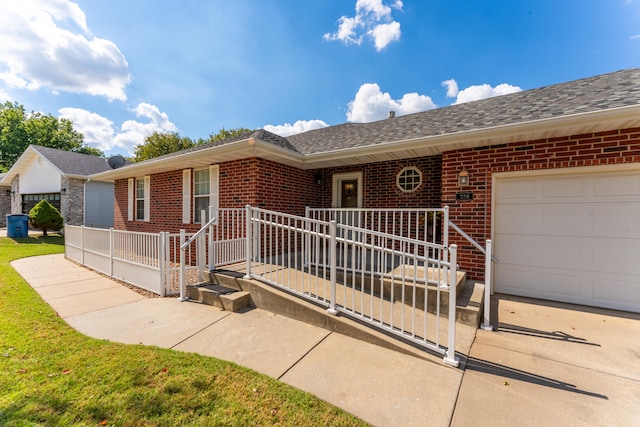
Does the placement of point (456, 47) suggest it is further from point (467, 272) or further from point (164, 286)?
point (164, 286)

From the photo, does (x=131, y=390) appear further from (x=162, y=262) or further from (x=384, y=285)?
(x=384, y=285)

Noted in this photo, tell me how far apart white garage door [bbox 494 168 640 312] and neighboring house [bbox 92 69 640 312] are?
0.05ft

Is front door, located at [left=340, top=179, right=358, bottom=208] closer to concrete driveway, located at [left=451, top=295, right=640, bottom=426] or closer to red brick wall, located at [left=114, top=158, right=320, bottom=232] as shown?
red brick wall, located at [left=114, top=158, right=320, bottom=232]

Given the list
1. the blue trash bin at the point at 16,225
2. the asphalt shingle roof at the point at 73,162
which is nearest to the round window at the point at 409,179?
the blue trash bin at the point at 16,225

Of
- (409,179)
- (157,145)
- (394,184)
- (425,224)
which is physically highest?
(157,145)

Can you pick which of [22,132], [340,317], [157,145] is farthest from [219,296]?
[22,132]

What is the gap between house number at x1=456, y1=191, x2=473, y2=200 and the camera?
4.97 metres

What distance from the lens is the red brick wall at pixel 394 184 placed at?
6.12 m

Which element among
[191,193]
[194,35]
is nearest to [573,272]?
[191,193]

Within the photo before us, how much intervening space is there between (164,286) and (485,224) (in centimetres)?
→ 620

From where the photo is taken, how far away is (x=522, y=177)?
471 centimetres

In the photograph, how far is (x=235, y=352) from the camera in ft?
9.91

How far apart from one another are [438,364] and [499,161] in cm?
382

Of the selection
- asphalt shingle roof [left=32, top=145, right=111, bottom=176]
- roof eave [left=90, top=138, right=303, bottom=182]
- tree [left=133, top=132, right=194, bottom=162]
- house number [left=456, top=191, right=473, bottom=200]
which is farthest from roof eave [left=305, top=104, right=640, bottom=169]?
tree [left=133, top=132, right=194, bottom=162]
